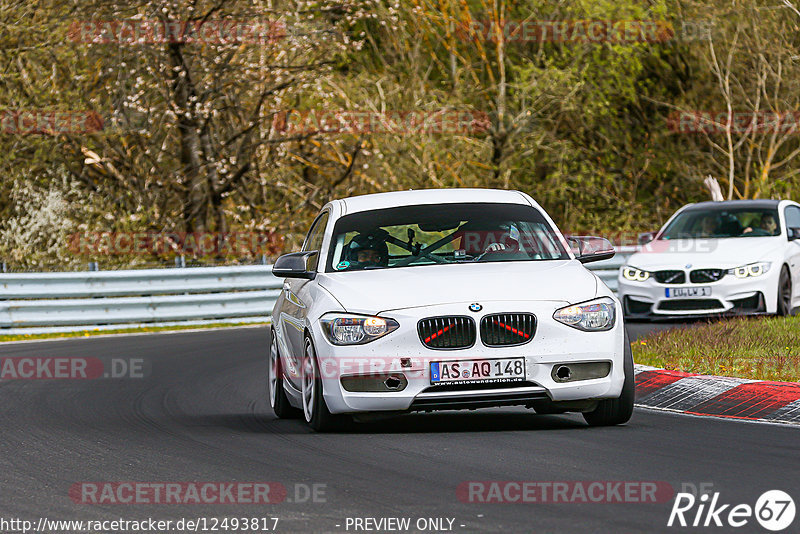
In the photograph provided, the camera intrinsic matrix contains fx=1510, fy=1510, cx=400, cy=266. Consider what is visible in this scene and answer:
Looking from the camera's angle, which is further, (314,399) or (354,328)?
(314,399)

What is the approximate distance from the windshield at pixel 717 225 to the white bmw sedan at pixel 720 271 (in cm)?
1

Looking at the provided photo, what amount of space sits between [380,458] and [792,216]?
13.0 metres

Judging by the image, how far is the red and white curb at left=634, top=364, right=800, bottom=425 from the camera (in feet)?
33.2

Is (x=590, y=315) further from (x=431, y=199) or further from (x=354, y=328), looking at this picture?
(x=431, y=199)

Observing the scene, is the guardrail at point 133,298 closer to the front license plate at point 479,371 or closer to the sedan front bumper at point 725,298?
the sedan front bumper at point 725,298

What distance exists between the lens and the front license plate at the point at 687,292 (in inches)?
722

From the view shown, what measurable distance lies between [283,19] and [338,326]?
19.3 metres

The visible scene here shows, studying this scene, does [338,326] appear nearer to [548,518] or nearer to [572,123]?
[548,518]

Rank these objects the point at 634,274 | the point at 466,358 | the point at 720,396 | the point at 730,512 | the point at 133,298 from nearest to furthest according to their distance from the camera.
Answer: the point at 730,512 < the point at 466,358 < the point at 720,396 < the point at 634,274 < the point at 133,298

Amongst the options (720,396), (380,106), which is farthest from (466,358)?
(380,106)

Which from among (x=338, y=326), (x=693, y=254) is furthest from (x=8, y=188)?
(x=338, y=326)

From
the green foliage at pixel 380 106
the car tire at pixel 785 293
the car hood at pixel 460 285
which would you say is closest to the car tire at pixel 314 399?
the car hood at pixel 460 285

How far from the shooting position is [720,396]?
1075 cm

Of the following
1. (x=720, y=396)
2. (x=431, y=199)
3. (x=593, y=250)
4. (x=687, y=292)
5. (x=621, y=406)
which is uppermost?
(x=431, y=199)
